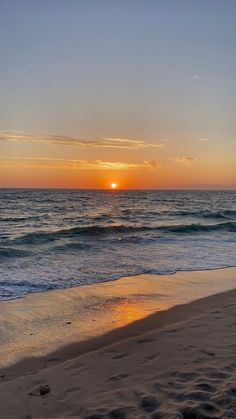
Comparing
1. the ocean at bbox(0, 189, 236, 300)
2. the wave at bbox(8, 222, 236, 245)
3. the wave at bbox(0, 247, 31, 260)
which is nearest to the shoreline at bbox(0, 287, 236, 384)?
the ocean at bbox(0, 189, 236, 300)

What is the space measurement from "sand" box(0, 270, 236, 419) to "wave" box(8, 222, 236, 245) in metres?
12.3

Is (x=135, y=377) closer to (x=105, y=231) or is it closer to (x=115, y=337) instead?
(x=115, y=337)

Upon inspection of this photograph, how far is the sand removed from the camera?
3844 mm

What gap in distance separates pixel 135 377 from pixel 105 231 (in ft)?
60.1

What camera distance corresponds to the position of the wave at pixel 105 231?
18.7 meters

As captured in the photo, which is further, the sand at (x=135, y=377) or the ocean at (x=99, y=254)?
the ocean at (x=99, y=254)

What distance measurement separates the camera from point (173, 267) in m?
12.5

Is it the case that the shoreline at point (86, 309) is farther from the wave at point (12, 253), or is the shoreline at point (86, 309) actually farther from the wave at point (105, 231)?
the wave at point (105, 231)

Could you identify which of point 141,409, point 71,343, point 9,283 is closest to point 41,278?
point 9,283

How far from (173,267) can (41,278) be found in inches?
159

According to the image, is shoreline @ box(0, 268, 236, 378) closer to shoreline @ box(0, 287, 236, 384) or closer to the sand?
shoreline @ box(0, 287, 236, 384)

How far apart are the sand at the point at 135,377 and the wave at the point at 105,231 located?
12.3m

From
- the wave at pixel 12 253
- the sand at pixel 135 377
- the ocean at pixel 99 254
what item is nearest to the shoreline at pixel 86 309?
the sand at pixel 135 377

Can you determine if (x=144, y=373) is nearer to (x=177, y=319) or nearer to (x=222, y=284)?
(x=177, y=319)
